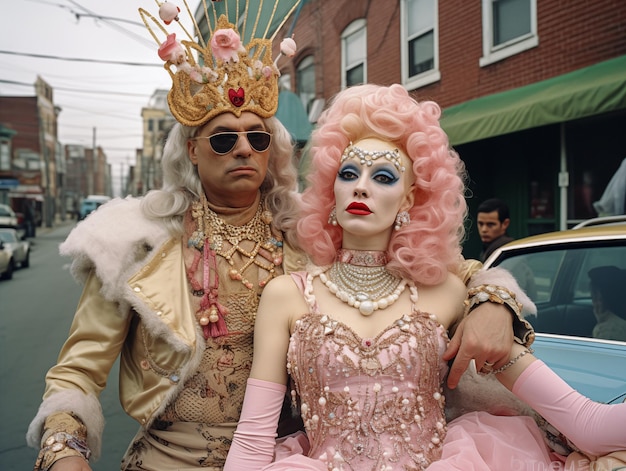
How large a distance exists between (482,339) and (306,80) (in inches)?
262

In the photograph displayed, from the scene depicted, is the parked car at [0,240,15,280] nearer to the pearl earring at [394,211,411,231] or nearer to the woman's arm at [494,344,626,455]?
the pearl earring at [394,211,411,231]

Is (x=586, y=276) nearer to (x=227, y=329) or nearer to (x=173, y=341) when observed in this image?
(x=227, y=329)

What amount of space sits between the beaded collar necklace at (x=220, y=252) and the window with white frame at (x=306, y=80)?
220 inches

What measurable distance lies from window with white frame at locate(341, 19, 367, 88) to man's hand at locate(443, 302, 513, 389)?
4203 millimetres

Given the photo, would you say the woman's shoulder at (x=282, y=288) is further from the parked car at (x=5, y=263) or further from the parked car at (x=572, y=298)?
the parked car at (x=5, y=263)

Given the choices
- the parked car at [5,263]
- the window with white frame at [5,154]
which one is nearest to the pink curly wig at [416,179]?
the parked car at [5,263]

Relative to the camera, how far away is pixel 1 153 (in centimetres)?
3731

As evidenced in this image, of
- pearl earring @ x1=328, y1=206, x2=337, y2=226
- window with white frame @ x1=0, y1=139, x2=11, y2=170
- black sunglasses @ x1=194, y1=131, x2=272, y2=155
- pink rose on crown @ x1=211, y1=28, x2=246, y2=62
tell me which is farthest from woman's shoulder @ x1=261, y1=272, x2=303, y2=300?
window with white frame @ x1=0, y1=139, x2=11, y2=170

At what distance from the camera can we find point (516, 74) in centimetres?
537

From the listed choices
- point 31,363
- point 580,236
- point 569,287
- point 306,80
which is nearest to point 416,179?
point 580,236

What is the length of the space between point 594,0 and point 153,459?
4369mm

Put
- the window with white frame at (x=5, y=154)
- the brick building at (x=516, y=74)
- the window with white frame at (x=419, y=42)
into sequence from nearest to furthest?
the brick building at (x=516, y=74)
the window with white frame at (x=419, y=42)
the window with white frame at (x=5, y=154)

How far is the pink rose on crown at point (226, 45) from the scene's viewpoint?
1.91 m

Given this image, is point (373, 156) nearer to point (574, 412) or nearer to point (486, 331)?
point (486, 331)
